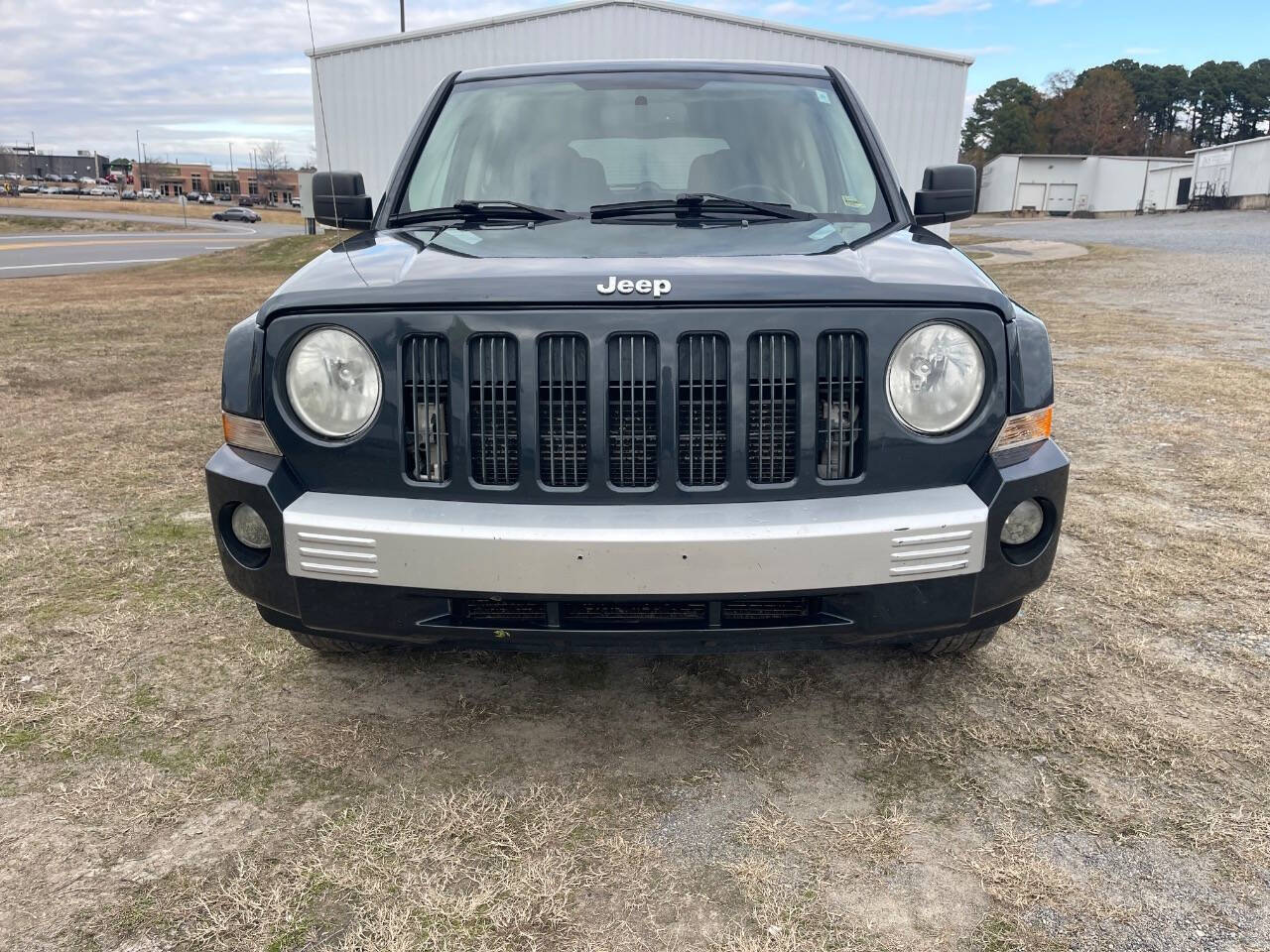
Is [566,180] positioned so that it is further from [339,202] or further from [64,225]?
[64,225]

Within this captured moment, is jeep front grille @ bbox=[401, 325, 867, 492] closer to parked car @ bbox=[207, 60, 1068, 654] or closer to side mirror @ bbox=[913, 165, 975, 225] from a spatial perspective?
parked car @ bbox=[207, 60, 1068, 654]

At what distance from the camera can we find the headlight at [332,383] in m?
2.23

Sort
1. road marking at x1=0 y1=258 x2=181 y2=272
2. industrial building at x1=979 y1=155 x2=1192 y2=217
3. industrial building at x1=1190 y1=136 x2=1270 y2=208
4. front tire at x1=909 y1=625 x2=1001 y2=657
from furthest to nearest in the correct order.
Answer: industrial building at x1=979 y1=155 x2=1192 y2=217, industrial building at x1=1190 y1=136 x2=1270 y2=208, road marking at x1=0 y1=258 x2=181 y2=272, front tire at x1=909 y1=625 x2=1001 y2=657

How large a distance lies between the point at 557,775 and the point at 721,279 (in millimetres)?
1298

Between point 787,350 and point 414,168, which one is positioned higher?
point 414,168

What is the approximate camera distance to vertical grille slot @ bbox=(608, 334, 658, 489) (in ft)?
7.09

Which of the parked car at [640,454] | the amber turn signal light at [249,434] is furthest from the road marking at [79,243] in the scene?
the parked car at [640,454]

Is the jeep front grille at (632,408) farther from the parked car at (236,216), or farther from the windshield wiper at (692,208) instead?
the parked car at (236,216)

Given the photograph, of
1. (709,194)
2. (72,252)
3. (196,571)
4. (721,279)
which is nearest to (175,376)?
(196,571)

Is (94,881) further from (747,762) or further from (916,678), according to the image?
(916,678)

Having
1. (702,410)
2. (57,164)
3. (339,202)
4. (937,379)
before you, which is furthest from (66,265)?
(57,164)

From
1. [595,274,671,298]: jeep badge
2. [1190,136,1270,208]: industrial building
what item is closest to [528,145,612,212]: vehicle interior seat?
[595,274,671,298]: jeep badge

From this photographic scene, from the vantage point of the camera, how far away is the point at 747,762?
2457 millimetres

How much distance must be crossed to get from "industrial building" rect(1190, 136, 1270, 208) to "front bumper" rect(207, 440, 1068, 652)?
6142cm
